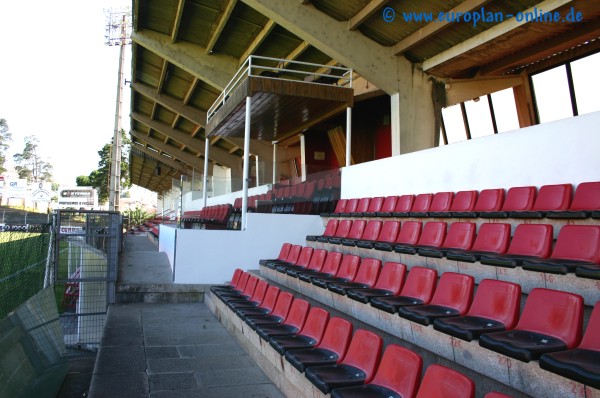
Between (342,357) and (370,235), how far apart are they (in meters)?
3.21

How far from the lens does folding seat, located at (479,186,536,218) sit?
15.6 feet

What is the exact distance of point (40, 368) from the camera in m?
3.97

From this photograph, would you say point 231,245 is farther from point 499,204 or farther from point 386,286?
point 499,204

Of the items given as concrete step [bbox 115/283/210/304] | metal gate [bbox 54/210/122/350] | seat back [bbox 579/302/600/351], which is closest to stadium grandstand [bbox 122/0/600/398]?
seat back [bbox 579/302/600/351]

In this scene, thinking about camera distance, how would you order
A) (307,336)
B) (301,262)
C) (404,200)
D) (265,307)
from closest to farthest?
(307,336)
(265,307)
(301,262)
(404,200)

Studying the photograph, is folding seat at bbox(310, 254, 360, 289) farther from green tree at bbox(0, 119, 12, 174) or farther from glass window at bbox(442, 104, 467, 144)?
green tree at bbox(0, 119, 12, 174)

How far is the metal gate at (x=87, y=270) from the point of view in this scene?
Result: 6879 mm

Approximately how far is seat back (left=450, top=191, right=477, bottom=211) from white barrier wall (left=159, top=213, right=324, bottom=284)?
306 centimetres

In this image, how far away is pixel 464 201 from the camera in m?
5.66

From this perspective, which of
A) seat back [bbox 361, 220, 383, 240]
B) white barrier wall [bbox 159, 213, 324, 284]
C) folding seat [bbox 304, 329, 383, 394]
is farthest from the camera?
white barrier wall [bbox 159, 213, 324, 284]

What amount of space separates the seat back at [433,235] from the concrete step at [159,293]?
396cm

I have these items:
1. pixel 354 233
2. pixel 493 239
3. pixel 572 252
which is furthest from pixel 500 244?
pixel 354 233

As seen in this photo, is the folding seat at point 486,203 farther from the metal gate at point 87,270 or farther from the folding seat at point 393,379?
the metal gate at point 87,270

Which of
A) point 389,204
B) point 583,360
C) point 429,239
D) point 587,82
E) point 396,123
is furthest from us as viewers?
point 587,82
